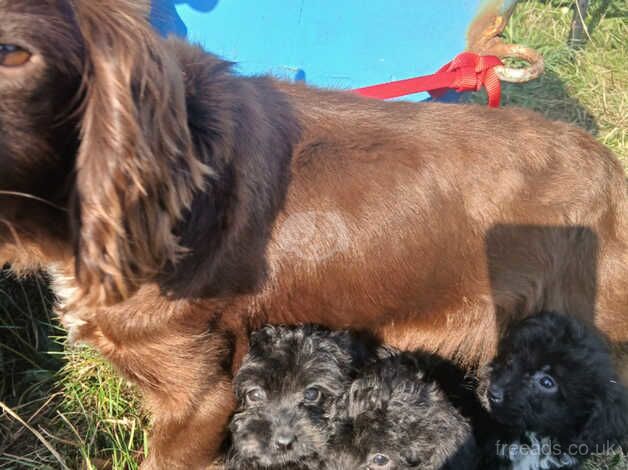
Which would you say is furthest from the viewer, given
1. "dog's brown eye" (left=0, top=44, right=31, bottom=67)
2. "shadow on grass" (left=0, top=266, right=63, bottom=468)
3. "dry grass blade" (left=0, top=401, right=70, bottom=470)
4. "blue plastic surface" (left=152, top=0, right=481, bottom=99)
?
"blue plastic surface" (left=152, top=0, right=481, bottom=99)

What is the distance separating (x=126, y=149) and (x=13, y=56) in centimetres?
29

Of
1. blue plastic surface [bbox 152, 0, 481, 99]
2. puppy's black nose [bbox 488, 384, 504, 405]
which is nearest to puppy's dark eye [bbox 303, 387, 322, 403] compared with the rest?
puppy's black nose [bbox 488, 384, 504, 405]

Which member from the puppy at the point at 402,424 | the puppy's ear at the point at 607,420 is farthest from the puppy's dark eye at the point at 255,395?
the puppy's ear at the point at 607,420

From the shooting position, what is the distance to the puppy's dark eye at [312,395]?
6.97ft

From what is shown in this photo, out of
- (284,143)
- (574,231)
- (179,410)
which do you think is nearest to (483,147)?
(574,231)

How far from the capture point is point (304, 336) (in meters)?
2.12

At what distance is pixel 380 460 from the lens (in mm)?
2041

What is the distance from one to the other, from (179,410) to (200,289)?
1.51 feet

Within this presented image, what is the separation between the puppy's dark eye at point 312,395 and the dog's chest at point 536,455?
2.28 ft

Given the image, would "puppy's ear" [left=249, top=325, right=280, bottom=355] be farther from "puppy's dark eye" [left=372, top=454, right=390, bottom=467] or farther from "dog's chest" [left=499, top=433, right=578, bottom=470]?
"dog's chest" [left=499, top=433, right=578, bottom=470]

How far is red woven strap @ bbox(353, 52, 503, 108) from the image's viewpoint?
2.57m

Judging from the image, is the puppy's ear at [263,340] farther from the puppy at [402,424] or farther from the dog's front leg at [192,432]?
the puppy at [402,424]

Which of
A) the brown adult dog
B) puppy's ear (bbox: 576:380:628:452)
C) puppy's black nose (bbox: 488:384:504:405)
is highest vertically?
the brown adult dog

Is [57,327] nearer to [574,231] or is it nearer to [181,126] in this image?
[181,126]
